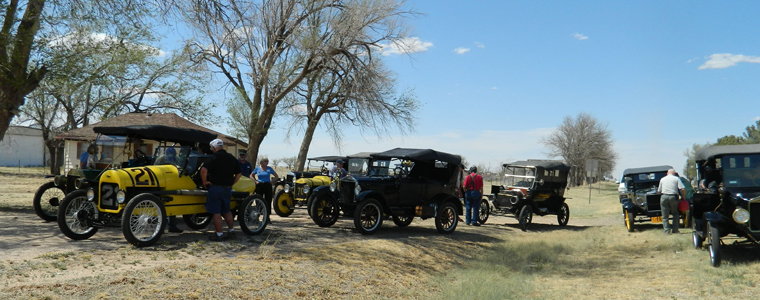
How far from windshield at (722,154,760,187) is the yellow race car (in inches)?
329

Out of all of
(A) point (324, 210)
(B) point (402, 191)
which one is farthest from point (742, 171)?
(A) point (324, 210)


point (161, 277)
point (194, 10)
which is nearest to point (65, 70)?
point (194, 10)

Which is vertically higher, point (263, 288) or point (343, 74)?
point (343, 74)

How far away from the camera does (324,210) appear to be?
1260 cm

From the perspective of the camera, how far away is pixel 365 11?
19234mm

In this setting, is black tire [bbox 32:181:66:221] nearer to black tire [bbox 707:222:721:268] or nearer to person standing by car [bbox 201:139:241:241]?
person standing by car [bbox 201:139:241:241]

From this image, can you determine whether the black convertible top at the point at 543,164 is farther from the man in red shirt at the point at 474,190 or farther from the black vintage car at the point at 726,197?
the black vintage car at the point at 726,197

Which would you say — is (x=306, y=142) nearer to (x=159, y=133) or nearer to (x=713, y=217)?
(x=159, y=133)

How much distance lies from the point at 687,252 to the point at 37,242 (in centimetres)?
1138

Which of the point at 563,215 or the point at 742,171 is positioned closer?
the point at 742,171

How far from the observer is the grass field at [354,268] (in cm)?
629

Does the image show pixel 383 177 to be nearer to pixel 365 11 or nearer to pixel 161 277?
pixel 161 277

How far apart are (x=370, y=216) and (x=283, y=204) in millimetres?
4070

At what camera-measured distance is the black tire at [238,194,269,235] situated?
32.3 ft
